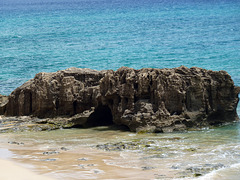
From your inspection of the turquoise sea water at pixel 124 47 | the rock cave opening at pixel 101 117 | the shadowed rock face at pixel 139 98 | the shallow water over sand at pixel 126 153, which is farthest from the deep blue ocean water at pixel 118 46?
the shallow water over sand at pixel 126 153

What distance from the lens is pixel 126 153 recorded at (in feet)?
33.1

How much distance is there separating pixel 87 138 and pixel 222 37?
2380 centimetres

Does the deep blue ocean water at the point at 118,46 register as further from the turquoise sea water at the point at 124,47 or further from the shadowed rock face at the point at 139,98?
the shadowed rock face at the point at 139,98

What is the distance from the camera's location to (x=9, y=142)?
37.8ft

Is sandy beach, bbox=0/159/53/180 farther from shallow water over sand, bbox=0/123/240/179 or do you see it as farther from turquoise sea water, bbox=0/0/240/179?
turquoise sea water, bbox=0/0/240/179

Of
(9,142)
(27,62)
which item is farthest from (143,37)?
(9,142)

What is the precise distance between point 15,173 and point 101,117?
5.81 metres

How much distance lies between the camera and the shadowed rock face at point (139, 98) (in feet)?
41.6

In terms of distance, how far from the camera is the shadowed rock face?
1269cm

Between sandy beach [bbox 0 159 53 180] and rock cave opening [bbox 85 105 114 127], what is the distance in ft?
15.5

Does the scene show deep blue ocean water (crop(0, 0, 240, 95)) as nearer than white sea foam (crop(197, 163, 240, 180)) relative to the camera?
No

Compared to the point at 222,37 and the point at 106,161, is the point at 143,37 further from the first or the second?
the point at 106,161

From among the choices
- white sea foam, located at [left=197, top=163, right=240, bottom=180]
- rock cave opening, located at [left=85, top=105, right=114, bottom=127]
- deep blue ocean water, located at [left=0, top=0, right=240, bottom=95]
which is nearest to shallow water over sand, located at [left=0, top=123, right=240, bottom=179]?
white sea foam, located at [left=197, top=163, right=240, bottom=180]

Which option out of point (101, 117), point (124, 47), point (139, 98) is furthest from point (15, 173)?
point (124, 47)
